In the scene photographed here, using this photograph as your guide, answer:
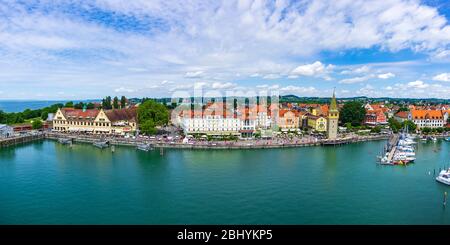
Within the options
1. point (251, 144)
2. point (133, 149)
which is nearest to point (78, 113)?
point (133, 149)

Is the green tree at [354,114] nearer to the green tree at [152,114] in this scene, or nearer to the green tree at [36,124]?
the green tree at [152,114]

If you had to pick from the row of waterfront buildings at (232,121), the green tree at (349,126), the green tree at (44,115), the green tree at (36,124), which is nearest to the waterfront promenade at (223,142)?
the row of waterfront buildings at (232,121)

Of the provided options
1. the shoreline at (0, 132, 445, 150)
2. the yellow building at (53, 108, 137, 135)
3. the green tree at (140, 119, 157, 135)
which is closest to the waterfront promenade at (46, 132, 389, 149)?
the shoreline at (0, 132, 445, 150)

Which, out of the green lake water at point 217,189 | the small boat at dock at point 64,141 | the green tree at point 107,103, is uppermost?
the green tree at point 107,103

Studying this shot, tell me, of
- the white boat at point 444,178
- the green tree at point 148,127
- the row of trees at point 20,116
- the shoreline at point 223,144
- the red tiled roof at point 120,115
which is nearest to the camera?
the white boat at point 444,178

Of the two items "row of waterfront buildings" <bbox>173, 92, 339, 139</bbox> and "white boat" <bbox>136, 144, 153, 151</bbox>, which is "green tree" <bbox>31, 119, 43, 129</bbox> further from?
"row of waterfront buildings" <bbox>173, 92, 339, 139</bbox>

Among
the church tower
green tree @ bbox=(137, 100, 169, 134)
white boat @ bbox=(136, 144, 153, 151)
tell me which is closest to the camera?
white boat @ bbox=(136, 144, 153, 151)
